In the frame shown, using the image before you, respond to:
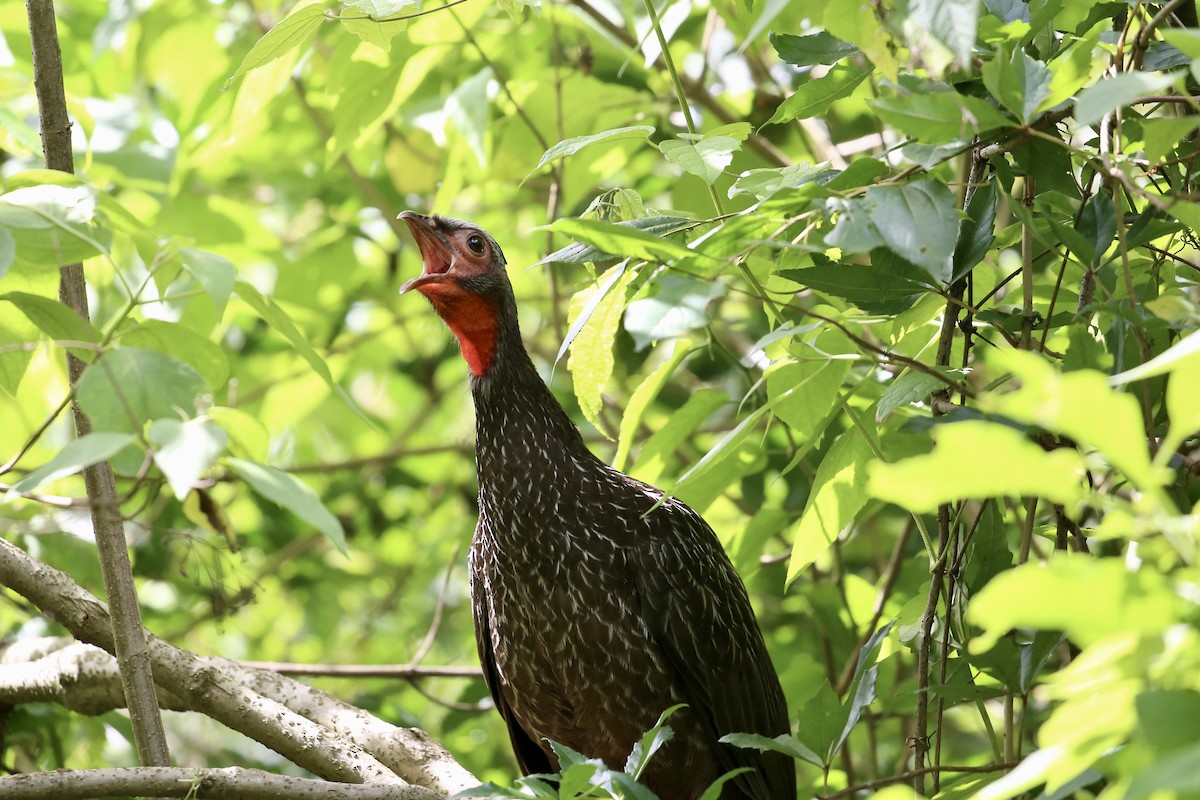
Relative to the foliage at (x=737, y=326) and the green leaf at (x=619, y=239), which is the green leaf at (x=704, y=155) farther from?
the green leaf at (x=619, y=239)

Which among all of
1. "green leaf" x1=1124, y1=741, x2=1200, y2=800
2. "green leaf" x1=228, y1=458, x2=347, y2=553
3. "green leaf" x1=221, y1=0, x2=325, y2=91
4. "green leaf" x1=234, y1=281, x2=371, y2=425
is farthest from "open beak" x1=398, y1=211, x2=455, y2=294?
"green leaf" x1=1124, y1=741, x2=1200, y2=800

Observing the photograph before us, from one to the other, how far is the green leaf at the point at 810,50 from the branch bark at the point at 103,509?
53.0 inches

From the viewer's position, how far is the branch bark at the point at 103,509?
2.21 metres

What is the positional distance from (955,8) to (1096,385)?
61 cm

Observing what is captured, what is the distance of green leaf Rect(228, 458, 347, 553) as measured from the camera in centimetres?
134

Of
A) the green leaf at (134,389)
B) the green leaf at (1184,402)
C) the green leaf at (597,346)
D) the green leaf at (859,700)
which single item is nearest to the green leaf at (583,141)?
the green leaf at (597,346)

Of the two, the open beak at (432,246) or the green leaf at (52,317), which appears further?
the open beak at (432,246)

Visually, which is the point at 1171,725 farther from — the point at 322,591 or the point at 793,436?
the point at 322,591

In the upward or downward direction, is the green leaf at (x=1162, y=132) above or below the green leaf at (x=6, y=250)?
below

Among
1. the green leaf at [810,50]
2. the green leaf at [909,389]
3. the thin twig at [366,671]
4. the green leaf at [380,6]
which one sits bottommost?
the thin twig at [366,671]

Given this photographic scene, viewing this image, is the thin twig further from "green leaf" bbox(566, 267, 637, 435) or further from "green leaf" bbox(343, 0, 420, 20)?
"green leaf" bbox(343, 0, 420, 20)

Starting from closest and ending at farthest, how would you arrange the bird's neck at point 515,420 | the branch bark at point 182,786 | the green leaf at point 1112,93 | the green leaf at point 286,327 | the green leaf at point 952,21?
the green leaf at point 1112,93 → the green leaf at point 952,21 → the green leaf at point 286,327 → the branch bark at point 182,786 → the bird's neck at point 515,420

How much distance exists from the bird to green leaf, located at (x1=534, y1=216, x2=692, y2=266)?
1.28 meters

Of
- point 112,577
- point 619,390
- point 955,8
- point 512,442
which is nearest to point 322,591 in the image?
point 619,390
